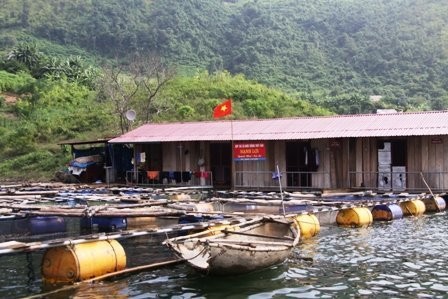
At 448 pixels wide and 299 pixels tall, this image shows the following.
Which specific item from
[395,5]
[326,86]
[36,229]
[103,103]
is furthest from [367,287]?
[395,5]

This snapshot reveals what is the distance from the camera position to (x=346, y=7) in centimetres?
7694

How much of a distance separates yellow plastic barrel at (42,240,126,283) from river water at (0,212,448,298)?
24 cm

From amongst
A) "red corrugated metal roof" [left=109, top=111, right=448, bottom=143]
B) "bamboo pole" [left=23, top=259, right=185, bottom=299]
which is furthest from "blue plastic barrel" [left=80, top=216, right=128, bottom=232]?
"red corrugated metal roof" [left=109, top=111, right=448, bottom=143]

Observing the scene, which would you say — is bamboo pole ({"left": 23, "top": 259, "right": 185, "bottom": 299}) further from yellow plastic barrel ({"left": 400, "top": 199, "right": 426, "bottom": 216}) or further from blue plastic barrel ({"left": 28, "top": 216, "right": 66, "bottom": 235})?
yellow plastic barrel ({"left": 400, "top": 199, "right": 426, "bottom": 216})

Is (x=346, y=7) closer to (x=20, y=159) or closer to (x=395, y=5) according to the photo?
(x=395, y=5)

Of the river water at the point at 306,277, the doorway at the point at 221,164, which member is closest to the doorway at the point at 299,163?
the doorway at the point at 221,164

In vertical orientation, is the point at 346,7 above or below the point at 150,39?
above

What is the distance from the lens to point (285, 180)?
1068 inches

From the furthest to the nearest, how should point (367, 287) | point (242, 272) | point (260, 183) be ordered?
point (260, 183)
point (242, 272)
point (367, 287)

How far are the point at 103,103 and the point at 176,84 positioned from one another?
660 centimetres

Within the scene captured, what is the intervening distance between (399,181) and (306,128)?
4784 mm

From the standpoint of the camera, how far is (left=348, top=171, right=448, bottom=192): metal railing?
23.5 m

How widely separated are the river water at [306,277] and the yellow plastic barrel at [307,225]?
0.37 meters

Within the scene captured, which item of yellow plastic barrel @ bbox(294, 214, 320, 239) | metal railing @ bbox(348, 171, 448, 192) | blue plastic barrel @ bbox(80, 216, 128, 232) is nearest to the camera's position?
yellow plastic barrel @ bbox(294, 214, 320, 239)
